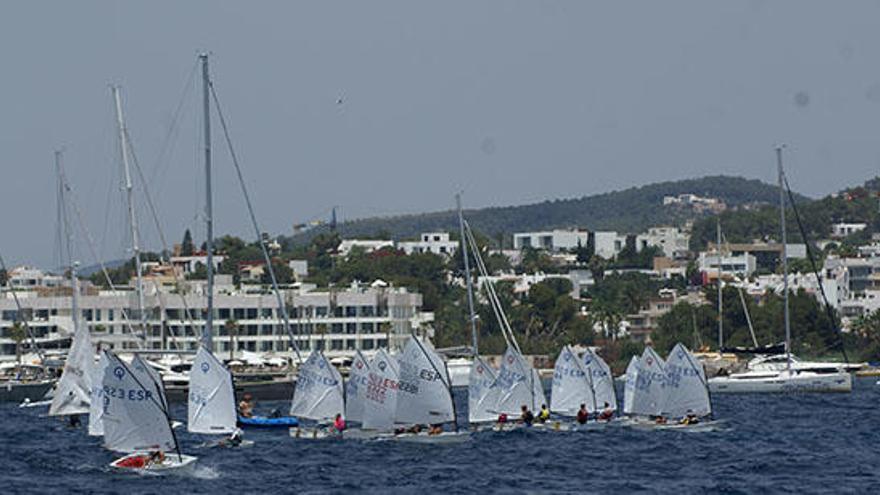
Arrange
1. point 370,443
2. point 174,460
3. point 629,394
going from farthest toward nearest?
point 629,394 < point 370,443 < point 174,460

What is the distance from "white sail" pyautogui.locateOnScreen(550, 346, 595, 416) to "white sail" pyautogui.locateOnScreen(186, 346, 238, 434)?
944 inches

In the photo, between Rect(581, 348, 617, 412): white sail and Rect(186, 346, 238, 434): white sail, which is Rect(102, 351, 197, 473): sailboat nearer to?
Rect(186, 346, 238, 434): white sail

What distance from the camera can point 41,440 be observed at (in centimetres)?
10019

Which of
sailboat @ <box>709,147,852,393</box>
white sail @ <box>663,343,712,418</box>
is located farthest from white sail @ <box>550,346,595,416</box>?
sailboat @ <box>709,147,852,393</box>

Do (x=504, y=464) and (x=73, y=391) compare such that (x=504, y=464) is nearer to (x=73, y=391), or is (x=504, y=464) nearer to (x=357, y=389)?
(x=357, y=389)

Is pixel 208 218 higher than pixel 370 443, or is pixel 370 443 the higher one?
pixel 208 218

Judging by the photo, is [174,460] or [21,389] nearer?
[174,460]

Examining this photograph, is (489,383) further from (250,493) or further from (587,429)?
(250,493)

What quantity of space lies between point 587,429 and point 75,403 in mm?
27287

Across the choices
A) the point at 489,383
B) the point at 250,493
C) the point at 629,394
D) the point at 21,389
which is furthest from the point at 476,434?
the point at 21,389

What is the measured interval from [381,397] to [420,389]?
7.04 feet

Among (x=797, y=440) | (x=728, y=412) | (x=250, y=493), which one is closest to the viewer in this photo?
(x=250, y=493)

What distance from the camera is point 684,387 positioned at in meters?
101

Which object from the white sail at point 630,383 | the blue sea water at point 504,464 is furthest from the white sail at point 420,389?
the white sail at point 630,383
